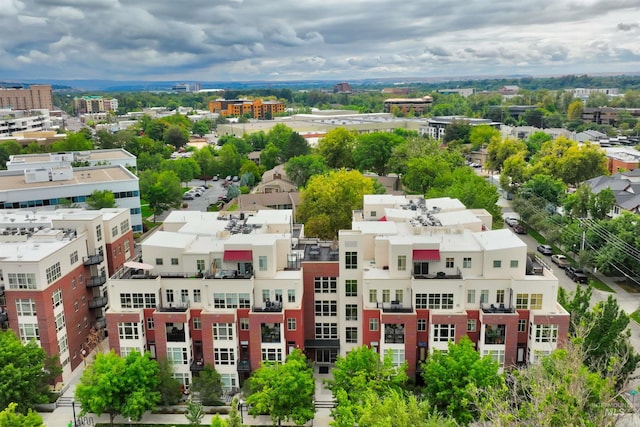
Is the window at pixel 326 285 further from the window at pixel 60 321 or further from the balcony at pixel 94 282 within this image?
the window at pixel 60 321

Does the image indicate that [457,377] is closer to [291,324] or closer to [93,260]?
[291,324]

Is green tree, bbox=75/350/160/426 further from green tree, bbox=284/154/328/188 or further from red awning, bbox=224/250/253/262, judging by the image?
green tree, bbox=284/154/328/188

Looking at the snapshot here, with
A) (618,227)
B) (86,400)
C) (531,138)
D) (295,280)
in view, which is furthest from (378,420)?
(531,138)

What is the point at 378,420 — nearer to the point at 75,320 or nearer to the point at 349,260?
the point at 349,260

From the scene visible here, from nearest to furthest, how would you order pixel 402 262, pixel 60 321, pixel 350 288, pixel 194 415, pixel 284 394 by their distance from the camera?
1. pixel 284 394
2. pixel 194 415
3. pixel 402 262
4. pixel 60 321
5. pixel 350 288

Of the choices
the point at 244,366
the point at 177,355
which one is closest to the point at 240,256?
the point at 244,366

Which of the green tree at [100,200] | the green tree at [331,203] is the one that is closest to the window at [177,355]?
the green tree at [331,203]
